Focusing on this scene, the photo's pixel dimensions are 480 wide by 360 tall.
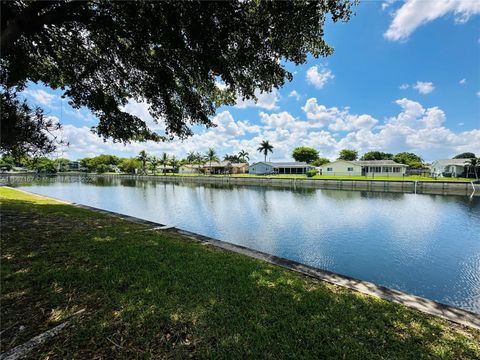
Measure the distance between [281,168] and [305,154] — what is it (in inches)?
822

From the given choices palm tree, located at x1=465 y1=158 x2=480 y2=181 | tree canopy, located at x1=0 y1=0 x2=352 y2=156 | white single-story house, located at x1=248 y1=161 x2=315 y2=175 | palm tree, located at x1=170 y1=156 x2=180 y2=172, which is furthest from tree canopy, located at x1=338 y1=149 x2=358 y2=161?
tree canopy, located at x1=0 y1=0 x2=352 y2=156

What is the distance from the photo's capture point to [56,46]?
26.8 feet

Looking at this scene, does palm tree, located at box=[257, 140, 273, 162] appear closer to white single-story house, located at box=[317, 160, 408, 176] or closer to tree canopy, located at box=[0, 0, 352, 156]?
white single-story house, located at box=[317, 160, 408, 176]

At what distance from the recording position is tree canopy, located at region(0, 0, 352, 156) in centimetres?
546

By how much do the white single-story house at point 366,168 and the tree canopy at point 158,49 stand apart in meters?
55.8

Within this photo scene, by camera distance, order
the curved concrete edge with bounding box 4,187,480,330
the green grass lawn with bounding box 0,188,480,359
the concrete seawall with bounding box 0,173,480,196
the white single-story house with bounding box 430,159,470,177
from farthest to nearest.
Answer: the white single-story house with bounding box 430,159,470,177, the concrete seawall with bounding box 0,173,480,196, the curved concrete edge with bounding box 4,187,480,330, the green grass lawn with bounding box 0,188,480,359

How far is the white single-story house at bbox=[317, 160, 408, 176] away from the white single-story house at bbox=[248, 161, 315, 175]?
1143 centimetres

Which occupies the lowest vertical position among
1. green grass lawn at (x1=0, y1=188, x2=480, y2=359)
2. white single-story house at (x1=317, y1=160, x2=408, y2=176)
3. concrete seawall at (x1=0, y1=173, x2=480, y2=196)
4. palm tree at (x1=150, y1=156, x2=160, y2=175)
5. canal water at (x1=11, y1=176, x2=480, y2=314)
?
canal water at (x1=11, y1=176, x2=480, y2=314)

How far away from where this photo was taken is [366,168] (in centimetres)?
5734

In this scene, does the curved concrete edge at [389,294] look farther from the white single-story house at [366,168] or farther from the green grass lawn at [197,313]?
the white single-story house at [366,168]

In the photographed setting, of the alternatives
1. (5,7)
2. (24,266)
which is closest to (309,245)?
(24,266)

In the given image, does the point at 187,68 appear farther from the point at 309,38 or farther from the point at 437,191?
the point at 437,191

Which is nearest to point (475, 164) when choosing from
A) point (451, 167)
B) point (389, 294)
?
point (451, 167)

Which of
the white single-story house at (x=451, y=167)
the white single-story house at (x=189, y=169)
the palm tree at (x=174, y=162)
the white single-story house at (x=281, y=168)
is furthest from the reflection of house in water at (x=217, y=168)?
the white single-story house at (x=451, y=167)
